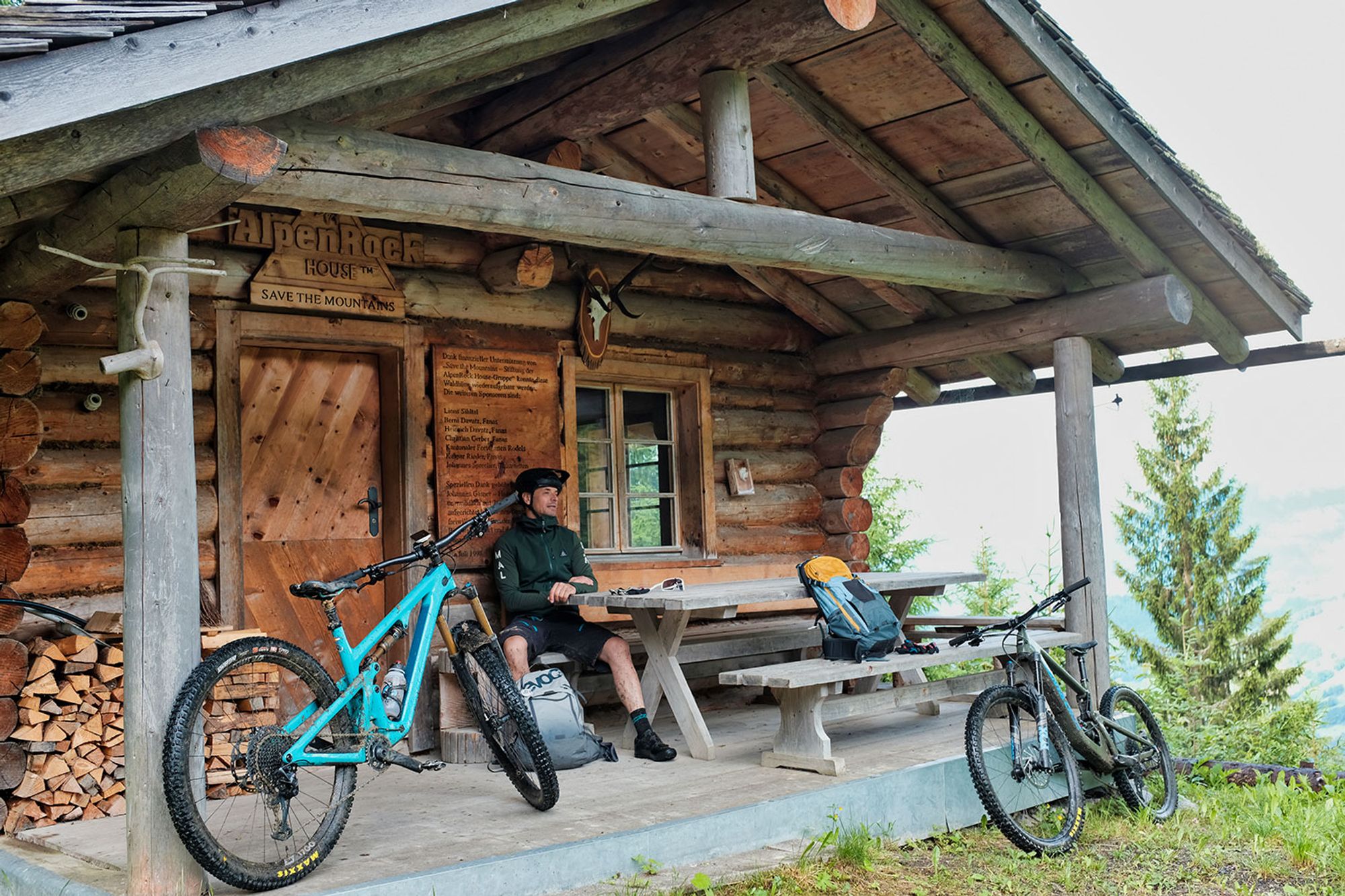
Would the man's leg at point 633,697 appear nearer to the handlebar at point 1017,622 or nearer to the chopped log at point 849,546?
the handlebar at point 1017,622

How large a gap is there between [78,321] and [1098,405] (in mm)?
6509

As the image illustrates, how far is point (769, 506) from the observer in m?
9.00

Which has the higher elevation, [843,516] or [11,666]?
[843,516]

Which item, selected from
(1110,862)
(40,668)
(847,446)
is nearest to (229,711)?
(40,668)

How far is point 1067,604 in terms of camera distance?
25.0 ft

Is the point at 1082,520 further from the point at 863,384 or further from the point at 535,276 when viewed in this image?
the point at 535,276

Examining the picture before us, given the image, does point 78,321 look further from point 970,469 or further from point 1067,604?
point 970,469

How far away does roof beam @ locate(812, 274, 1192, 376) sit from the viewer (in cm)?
730

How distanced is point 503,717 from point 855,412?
189 inches

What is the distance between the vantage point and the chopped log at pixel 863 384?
9.05m

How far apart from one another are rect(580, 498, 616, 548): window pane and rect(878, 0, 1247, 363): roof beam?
3393 millimetres

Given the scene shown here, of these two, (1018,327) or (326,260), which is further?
(1018,327)

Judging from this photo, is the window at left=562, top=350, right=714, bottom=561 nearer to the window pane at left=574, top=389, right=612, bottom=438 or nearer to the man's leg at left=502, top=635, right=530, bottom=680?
the window pane at left=574, top=389, right=612, bottom=438

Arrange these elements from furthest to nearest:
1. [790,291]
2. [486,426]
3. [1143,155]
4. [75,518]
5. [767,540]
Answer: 1. [767,540]
2. [790,291]
3. [486,426]
4. [1143,155]
5. [75,518]
